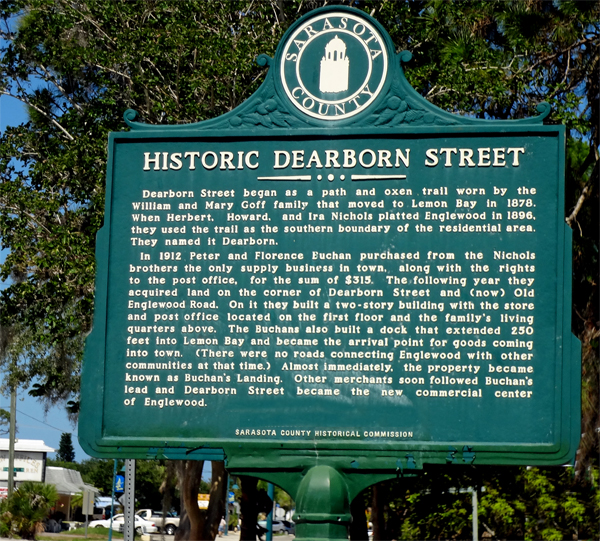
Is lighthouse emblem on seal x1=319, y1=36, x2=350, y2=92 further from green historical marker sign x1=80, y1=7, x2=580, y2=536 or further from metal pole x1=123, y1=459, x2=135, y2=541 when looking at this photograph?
metal pole x1=123, y1=459, x2=135, y2=541

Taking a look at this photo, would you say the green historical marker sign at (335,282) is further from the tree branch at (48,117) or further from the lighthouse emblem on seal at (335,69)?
the tree branch at (48,117)

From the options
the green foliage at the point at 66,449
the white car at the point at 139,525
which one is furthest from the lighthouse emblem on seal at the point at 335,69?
the green foliage at the point at 66,449

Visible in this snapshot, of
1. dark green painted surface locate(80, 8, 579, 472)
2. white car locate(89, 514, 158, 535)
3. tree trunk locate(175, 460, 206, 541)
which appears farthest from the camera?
white car locate(89, 514, 158, 535)

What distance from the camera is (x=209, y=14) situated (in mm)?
21000

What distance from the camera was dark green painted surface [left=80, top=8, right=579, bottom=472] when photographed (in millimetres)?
7512

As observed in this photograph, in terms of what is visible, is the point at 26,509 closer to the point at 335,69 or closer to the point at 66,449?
the point at 335,69

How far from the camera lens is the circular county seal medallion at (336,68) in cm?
816

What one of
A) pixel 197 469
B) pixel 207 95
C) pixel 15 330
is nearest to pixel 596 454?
pixel 197 469

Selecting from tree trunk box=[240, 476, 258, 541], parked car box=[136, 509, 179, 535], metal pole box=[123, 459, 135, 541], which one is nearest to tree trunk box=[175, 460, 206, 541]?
tree trunk box=[240, 476, 258, 541]

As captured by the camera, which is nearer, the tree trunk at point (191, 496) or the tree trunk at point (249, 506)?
the tree trunk at point (249, 506)

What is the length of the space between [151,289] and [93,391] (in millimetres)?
967

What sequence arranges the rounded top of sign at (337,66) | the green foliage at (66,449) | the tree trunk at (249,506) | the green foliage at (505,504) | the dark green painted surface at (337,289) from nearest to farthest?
the dark green painted surface at (337,289) < the rounded top of sign at (337,66) < the tree trunk at (249,506) < the green foliage at (505,504) < the green foliage at (66,449)

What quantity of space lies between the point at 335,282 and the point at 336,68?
1890mm

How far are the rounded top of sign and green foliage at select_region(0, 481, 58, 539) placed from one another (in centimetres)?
2855
